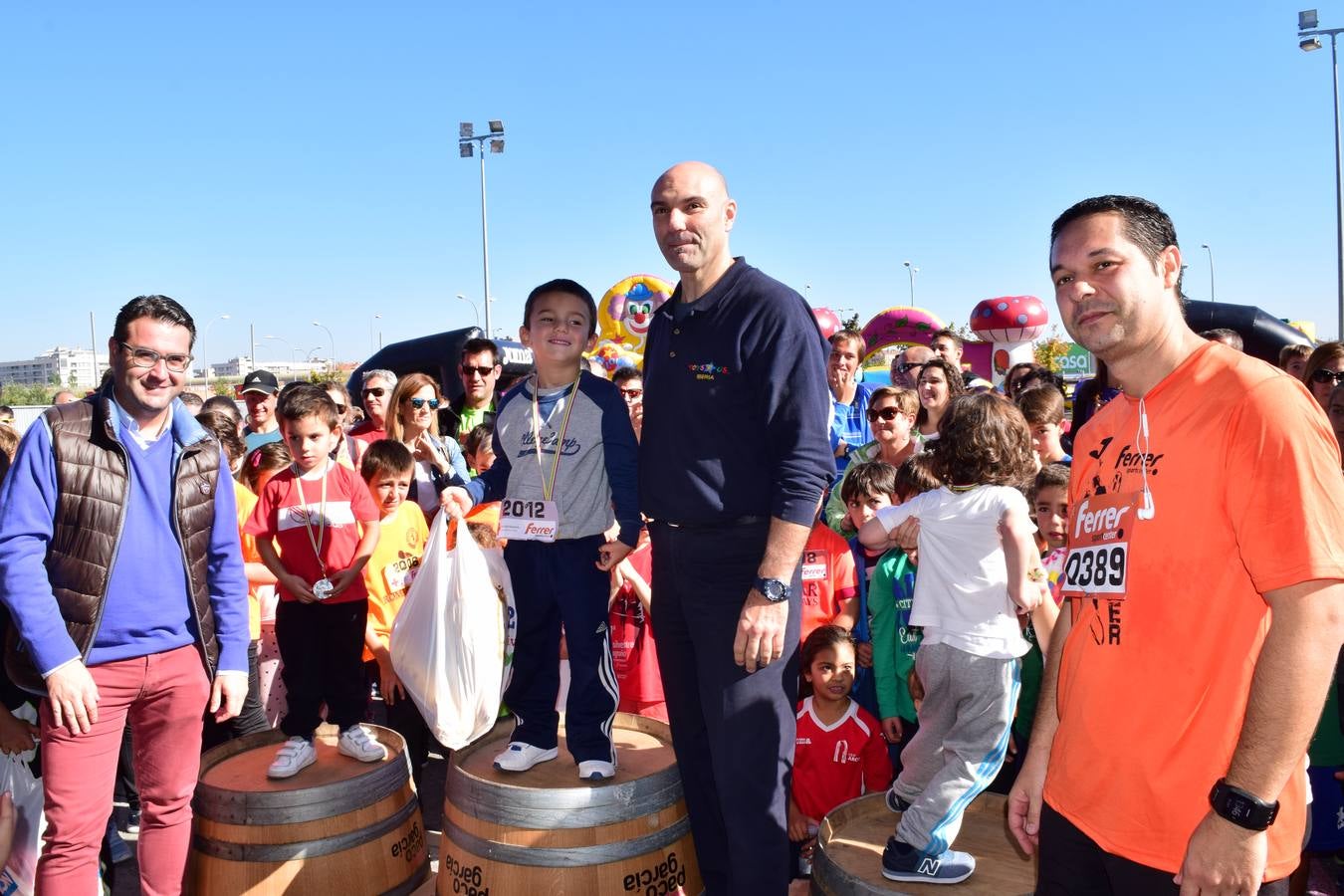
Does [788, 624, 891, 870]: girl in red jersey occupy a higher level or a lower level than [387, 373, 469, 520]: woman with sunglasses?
lower

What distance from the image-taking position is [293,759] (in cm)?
342

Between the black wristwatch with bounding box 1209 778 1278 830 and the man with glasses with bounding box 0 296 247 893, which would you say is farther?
the man with glasses with bounding box 0 296 247 893

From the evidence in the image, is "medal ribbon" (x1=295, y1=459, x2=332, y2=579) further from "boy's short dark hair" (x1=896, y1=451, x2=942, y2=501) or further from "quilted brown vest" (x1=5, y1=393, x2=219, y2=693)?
"boy's short dark hair" (x1=896, y1=451, x2=942, y2=501)

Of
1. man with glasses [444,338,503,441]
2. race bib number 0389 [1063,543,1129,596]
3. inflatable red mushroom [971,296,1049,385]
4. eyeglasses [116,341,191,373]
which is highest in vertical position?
inflatable red mushroom [971,296,1049,385]

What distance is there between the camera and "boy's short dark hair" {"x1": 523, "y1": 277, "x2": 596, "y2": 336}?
10.4 feet

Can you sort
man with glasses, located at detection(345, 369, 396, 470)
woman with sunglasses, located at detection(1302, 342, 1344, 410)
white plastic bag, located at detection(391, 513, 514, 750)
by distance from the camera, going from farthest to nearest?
man with glasses, located at detection(345, 369, 396, 470) → woman with sunglasses, located at detection(1302, 342, 1344, 410) → white plastic bag, located at detection(391, 513, 514, 750)

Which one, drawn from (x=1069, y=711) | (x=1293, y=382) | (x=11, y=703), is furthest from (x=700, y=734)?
(x=11, y=703)

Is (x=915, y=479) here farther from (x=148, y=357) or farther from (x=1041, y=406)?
(x=148, y=357)

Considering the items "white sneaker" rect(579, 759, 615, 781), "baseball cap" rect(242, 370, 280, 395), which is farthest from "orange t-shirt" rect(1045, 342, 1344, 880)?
"baseball cap" rect(242, 370, 280, 395)

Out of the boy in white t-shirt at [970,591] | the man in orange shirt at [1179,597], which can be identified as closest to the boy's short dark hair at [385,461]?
the boy in white t-shirt at [970,591]

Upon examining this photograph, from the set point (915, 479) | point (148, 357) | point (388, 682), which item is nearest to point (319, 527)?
point (388, 682)

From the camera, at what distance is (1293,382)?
4.84 ft

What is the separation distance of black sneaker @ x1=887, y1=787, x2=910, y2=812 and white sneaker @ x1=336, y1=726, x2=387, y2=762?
186 cm

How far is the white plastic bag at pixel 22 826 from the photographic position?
9.14 ft
